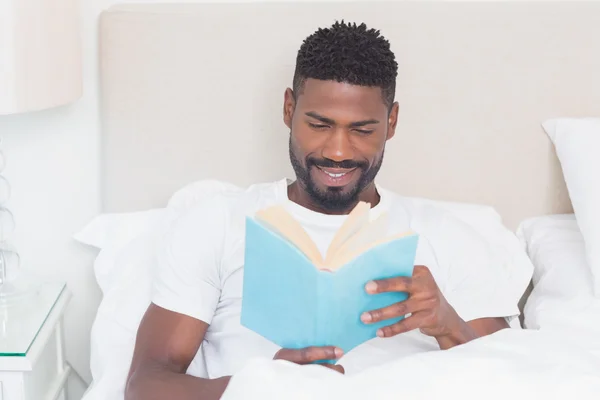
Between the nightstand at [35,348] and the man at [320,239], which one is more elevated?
the man at [320,239]

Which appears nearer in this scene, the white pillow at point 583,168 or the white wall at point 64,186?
the white pillow at point 583,168

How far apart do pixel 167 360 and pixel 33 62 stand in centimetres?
63

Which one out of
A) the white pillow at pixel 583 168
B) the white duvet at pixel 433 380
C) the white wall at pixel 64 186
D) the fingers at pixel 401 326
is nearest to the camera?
the white duvet at pixel 433 380

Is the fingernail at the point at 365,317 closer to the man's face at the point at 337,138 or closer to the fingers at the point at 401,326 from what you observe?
the fingers at the point at 401,326

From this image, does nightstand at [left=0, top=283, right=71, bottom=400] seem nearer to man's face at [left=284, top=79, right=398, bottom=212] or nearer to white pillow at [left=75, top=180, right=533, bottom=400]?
white pillow at [left=75, top=180, right=533, bottom=400]

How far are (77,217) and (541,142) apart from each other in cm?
109

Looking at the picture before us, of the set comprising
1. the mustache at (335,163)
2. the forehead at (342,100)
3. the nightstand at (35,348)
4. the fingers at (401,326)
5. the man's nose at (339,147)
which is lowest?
the nightstand at (35,348)

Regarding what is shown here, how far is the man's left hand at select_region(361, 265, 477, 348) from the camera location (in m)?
1.14

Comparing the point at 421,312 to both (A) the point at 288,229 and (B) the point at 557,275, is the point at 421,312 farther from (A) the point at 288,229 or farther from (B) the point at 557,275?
(B) the point at 557,275

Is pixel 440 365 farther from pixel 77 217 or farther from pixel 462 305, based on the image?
pixel 77 217

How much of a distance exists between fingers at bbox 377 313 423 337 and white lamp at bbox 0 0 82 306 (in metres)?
0.80

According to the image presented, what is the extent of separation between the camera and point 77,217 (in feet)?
6.18

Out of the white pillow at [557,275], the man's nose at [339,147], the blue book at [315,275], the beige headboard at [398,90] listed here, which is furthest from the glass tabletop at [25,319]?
the white pillow at [557,275]

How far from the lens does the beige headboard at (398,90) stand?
1.73 m
